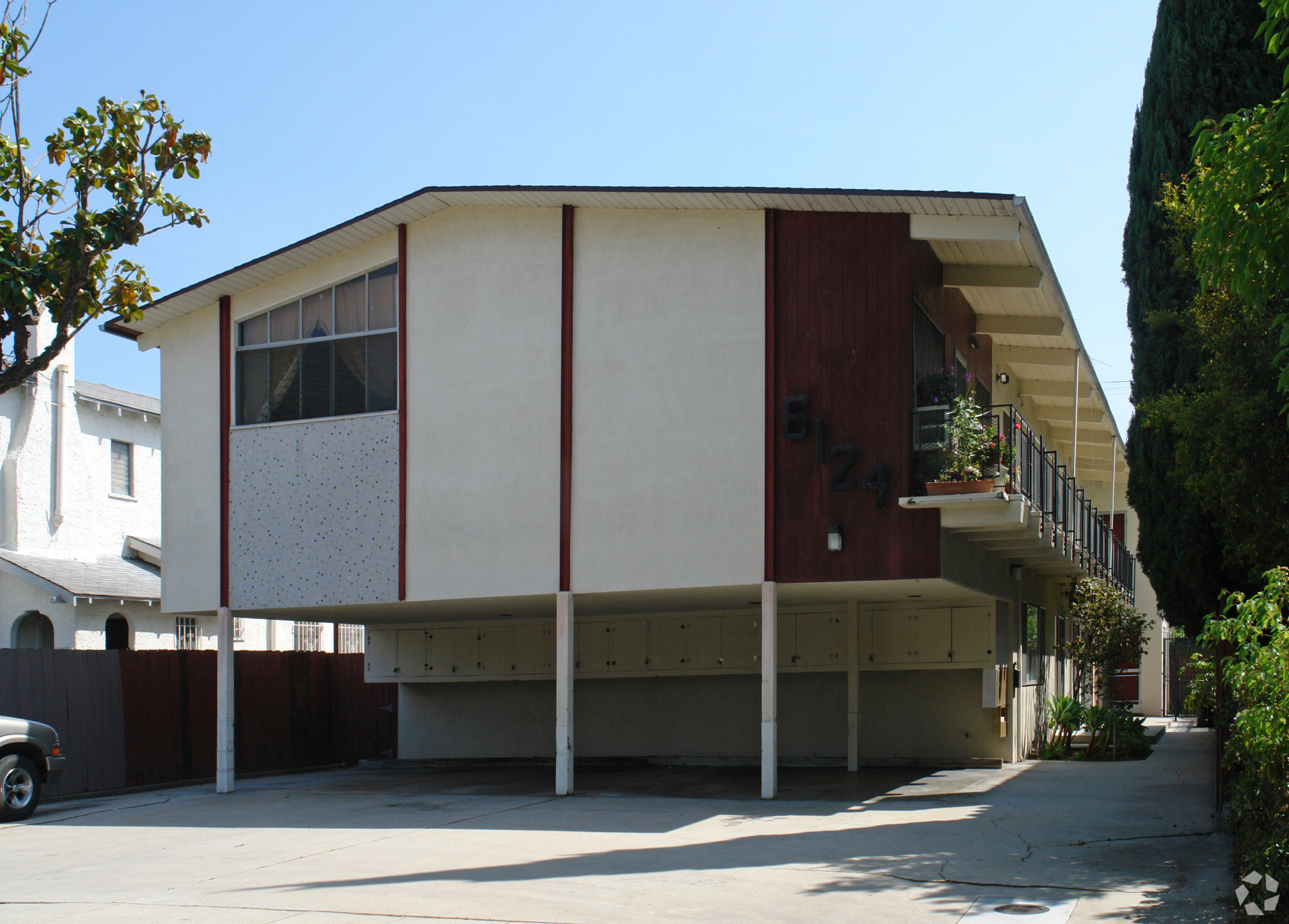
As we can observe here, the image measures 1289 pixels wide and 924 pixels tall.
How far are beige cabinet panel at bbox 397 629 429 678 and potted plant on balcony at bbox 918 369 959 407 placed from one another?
38.5 feet

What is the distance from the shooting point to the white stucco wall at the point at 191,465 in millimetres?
18359

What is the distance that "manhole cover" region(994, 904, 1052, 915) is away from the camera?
835 cm

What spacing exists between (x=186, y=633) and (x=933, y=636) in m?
18.6

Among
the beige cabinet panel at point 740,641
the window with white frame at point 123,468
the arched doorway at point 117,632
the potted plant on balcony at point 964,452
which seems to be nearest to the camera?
the potted plant on balcony at point 964,452

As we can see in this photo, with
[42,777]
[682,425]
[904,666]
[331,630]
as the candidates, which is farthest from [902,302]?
[331,630]

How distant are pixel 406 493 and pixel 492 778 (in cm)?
539

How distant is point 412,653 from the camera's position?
910 inches

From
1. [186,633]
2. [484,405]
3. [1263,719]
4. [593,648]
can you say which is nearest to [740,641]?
[593,648]

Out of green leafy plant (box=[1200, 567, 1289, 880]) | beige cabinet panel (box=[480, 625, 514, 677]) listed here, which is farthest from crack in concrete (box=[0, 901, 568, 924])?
beige cabinet panel (box=[480, 625, 514, 677])

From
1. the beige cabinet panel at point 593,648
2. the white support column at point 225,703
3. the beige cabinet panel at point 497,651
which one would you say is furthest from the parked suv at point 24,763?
the beige cabinet panel at point 593,648

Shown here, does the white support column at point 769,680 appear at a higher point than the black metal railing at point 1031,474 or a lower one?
lower

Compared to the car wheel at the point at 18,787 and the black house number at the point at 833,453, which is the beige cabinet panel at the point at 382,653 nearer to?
the car wheel at the point at 18,787

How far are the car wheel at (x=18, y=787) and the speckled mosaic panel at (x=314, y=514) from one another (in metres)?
3.55

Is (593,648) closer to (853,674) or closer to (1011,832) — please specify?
(853,674)
